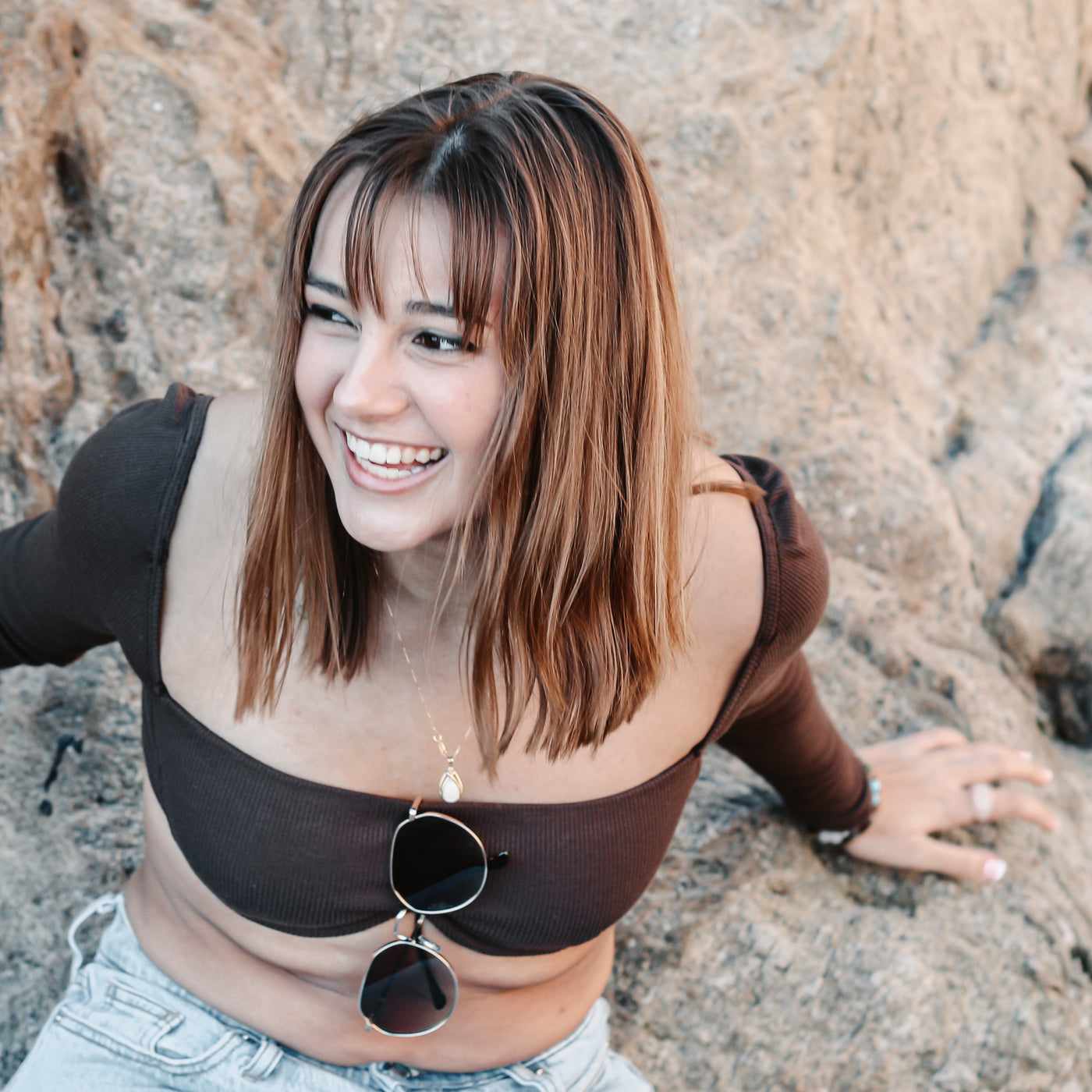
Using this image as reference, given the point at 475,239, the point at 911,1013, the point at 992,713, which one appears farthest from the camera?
the point at 992,713

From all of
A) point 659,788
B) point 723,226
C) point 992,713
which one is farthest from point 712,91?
point 659,788

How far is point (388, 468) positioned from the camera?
4.34 feet

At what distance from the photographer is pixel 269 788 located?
1508 millimetres

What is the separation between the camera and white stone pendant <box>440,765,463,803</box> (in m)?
1.52

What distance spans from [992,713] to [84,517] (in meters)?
1.97

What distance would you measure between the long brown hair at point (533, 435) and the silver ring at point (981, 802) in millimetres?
970

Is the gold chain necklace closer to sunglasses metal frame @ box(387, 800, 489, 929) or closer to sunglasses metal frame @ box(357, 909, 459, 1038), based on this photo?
sunglasses metal frame @ box(387, 800, 489, 929)

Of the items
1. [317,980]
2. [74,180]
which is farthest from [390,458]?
[74,180]

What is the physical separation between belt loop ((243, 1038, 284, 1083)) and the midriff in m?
0.02

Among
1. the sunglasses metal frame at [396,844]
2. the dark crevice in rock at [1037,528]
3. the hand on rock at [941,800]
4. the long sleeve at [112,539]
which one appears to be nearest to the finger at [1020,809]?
the hand on rock at [941,800]

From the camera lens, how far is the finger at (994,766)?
2.17 metres

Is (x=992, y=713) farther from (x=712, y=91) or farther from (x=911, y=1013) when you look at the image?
(x=712, y=91)

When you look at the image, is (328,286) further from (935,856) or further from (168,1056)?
(935,856)

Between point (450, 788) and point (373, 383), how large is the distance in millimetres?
608
